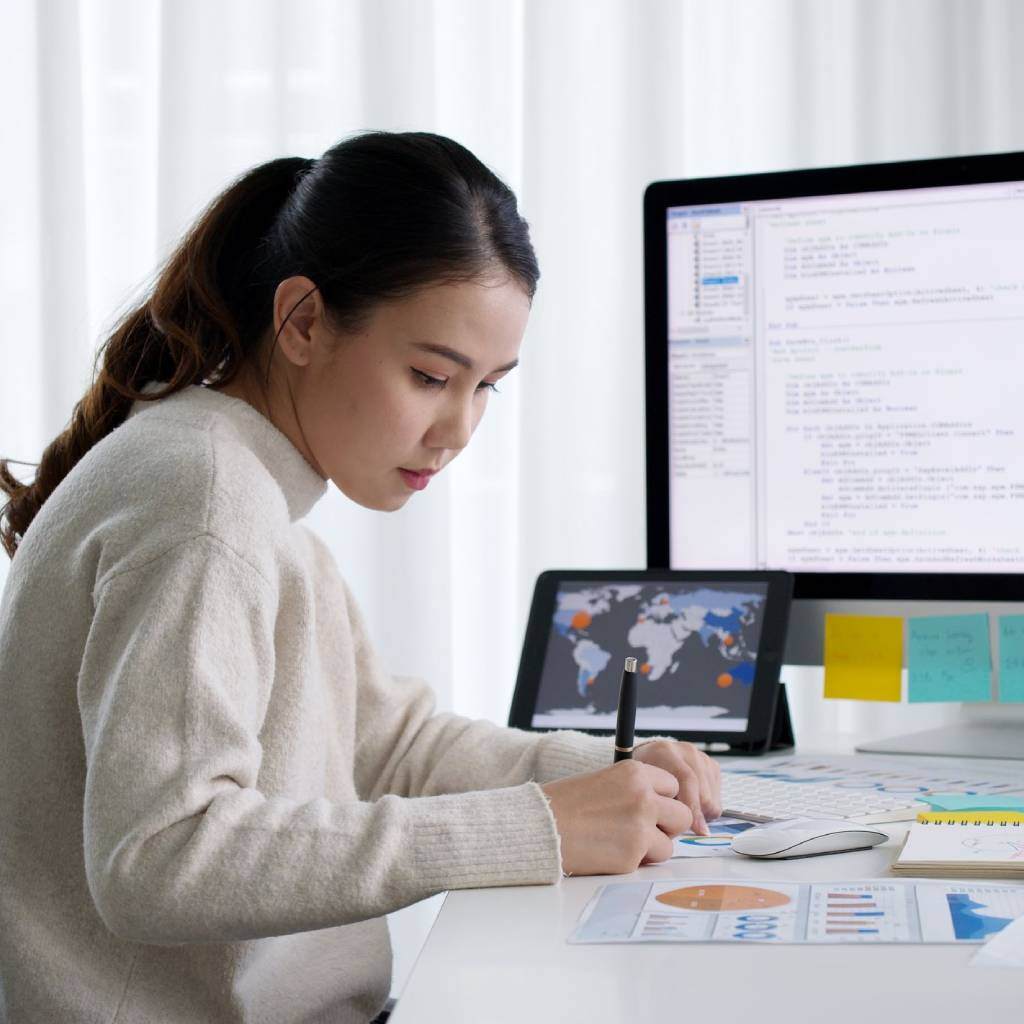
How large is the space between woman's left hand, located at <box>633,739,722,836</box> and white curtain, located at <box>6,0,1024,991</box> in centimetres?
96

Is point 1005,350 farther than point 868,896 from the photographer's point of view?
Yes

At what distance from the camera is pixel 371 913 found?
68cm

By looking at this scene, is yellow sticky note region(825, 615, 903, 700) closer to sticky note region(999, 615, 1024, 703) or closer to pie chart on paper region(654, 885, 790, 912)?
sticky note region(999, 615, 1024, 703)

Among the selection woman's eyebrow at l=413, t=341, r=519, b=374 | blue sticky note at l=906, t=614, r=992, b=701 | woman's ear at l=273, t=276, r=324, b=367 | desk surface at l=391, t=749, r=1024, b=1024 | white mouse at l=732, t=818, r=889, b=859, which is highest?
woman's ear at l=273, t=276, r=324, b=367

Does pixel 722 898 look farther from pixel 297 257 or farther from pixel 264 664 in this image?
pixel 297 257

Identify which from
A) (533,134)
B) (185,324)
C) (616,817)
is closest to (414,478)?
(185,324)

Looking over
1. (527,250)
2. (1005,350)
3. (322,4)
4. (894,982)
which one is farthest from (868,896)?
(322,4)

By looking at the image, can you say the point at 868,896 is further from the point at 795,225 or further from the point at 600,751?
the point at 795,225

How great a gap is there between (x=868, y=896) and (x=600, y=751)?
0.33 m

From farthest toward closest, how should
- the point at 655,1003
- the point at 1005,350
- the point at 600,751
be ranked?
1. the point at 1005,350
2. the point at 600,751
3. the point at 655,1003

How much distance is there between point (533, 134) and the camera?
1831 millimetres

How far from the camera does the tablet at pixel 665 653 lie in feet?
3.73

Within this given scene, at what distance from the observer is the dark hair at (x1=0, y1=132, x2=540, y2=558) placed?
885mm

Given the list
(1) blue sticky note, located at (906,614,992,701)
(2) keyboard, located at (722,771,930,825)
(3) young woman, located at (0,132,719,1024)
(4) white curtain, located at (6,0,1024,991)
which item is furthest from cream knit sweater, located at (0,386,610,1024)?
(4) white curtain, located at (6,0,1024,991)
